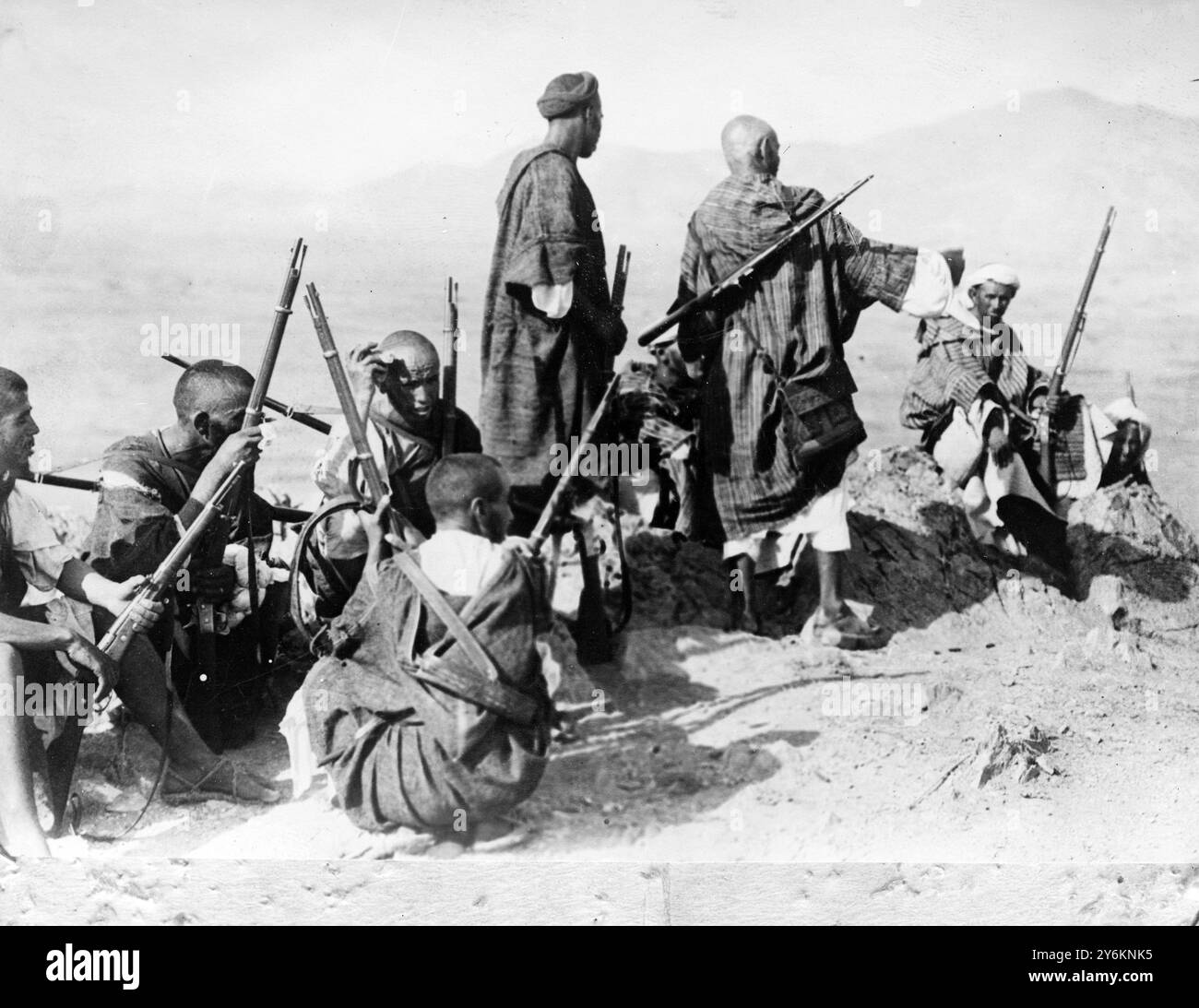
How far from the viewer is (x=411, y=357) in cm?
713

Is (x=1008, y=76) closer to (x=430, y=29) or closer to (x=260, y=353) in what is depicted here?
(x=430, y=29)

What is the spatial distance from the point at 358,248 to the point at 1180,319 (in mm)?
3525

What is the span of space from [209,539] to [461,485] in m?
1.05

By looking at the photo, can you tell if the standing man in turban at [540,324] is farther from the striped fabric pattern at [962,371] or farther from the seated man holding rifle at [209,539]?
the striped fabric pattern at [962,371]

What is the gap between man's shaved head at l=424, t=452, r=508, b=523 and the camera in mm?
6863

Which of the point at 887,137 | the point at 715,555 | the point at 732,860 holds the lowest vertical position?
the point at 732,860

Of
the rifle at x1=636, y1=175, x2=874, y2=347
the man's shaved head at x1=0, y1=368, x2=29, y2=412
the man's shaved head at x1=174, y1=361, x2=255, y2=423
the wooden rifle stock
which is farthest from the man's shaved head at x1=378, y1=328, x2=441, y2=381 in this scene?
the man's shaved head at x1=0, y1=368, x2=29, y2=412

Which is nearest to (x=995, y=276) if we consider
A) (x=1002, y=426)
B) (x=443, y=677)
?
(x=1002, y=426)

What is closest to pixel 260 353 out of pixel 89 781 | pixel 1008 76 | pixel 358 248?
pixel 358 248

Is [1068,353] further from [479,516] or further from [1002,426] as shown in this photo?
[479,516]

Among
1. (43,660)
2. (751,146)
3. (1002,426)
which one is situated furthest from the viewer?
(1002,426)

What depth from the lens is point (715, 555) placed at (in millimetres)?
7570

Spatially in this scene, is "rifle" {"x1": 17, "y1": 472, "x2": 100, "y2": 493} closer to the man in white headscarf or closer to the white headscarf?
the man in white headscarf

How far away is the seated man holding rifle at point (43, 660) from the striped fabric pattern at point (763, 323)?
7.48 feet
